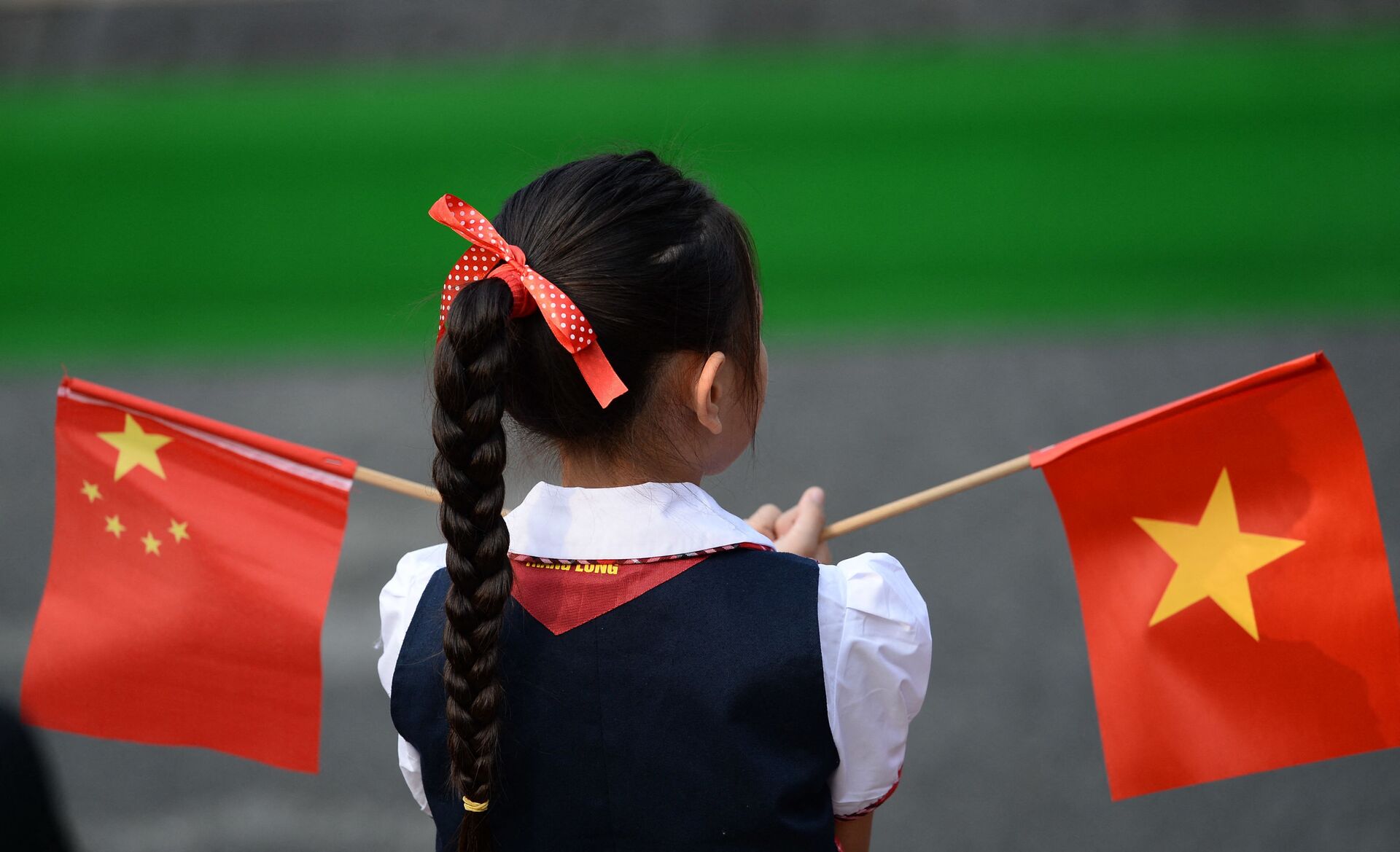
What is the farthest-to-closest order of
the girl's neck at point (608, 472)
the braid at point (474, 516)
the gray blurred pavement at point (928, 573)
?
the gray blurred pavement at point (928, 573), the girl's neck at point (608, 472), the braid at point (474, 516)

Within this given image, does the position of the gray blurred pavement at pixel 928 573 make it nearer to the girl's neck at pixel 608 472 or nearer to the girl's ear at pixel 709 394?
the girl's neck at pixel 608 472

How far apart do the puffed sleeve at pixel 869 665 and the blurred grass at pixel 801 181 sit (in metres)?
3.08

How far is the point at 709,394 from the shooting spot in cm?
120

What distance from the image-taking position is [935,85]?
5203 mm

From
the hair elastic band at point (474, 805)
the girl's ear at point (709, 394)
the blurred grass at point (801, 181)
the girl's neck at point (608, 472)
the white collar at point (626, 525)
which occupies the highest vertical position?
the blurred grass at point (801, 181)

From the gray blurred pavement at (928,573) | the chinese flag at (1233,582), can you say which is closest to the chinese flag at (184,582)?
the gray blurred pavement at (928,573)

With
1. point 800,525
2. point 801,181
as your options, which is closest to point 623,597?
point 800,525

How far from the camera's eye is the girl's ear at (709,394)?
1.18 meters

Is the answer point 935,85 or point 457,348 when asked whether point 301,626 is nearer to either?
point 457,348

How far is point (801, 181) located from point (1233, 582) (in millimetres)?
3591

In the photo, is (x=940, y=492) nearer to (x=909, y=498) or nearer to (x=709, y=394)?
(x=909, y=498)

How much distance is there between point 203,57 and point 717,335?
520cm

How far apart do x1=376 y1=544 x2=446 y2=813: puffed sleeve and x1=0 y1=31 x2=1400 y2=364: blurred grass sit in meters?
3.04

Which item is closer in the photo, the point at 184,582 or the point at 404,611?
the point at 404,611
